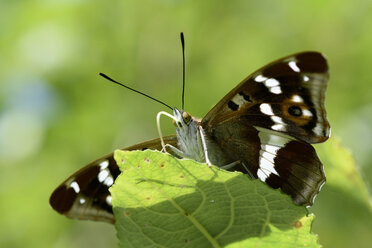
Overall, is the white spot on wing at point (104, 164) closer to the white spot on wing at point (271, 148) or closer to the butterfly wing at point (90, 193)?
the butterfly wing at point (90, 193)

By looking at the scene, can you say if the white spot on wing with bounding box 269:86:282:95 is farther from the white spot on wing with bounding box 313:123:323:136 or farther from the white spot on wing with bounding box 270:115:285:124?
the white spot on wing with bounding box 313:123:323:136

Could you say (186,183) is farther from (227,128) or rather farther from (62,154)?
(62,154)

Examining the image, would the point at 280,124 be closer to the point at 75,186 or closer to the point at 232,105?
the point at 232,105

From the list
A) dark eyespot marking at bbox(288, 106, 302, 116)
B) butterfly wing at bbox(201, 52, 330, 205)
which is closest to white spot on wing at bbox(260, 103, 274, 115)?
butterfly wing at bbox(201, 52, 330, 205)

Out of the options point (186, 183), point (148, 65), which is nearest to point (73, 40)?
point (148, 65)

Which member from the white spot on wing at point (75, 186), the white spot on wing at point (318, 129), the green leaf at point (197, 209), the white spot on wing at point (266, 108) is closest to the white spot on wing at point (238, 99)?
the white spot on wing at point (266, 108)

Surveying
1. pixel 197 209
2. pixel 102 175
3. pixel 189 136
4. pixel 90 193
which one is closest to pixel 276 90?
pixel 189 136
